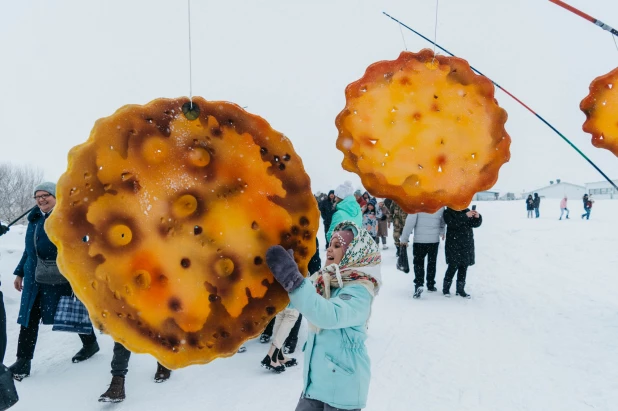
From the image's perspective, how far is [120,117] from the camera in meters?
1.18

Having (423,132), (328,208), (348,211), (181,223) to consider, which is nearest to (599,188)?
(328,208)

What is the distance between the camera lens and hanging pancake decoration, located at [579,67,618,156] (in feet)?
6.51

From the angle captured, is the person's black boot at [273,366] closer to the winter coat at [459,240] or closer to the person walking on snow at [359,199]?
the person walking on snow at [359,199]

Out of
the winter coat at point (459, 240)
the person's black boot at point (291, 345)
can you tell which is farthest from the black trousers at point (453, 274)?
the person's black boot at point (291, 345)

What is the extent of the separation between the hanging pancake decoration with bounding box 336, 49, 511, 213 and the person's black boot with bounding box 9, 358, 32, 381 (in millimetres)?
3435

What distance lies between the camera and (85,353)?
13.5 feet

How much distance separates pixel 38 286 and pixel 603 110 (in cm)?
412

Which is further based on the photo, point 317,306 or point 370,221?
point 370,221

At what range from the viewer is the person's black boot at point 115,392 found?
10.5ft

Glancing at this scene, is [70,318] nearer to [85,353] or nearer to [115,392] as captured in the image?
[115,392]

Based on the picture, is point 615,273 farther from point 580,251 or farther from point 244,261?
point 244,261

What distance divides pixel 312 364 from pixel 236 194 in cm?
123

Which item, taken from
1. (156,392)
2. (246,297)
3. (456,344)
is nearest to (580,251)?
(456,344)

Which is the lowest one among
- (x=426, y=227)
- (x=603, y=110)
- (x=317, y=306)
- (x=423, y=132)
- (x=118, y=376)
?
(x=118, y=376)
